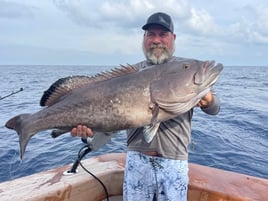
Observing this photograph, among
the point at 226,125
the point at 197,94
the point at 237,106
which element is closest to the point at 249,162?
the point at 226,125

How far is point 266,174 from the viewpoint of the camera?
24.2 feet

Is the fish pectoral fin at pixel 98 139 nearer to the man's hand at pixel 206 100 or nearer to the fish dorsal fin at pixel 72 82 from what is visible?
the fish dorsal fin at pixel 72 82

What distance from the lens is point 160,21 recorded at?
346 centimetres

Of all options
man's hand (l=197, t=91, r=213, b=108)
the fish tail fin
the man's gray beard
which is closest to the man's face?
the man's gray beard

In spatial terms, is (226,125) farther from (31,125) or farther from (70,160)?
(31,125)

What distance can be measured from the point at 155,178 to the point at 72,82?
134 cm

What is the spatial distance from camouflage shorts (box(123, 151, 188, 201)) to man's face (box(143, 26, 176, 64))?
1080 millimetres

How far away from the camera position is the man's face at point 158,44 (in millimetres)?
3547

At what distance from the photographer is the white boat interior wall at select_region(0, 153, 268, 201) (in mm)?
3637

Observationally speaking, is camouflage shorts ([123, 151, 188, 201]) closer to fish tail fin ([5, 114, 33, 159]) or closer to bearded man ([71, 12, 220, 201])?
bearded man ([71, 12, 220, 201])

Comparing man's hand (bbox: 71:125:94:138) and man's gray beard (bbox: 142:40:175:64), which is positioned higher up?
man's gray beard (bbox: 142:40:175:64)

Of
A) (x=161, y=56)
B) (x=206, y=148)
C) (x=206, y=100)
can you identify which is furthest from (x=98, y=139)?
(x=206, y=148)

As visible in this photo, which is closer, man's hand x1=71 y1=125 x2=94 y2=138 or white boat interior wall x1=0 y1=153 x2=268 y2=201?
man's hand x1=71 y1=125 x2=94 y2=138

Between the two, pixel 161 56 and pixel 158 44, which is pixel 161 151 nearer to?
pixel 161 56
